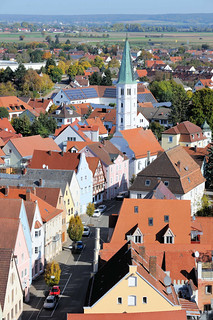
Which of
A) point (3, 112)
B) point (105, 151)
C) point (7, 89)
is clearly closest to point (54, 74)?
point (7, 89)

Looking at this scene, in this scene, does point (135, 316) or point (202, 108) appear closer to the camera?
point (135, 316)

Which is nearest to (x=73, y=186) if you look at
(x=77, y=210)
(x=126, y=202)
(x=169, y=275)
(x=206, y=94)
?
(x=77, y=210)

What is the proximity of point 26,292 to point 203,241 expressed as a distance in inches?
483

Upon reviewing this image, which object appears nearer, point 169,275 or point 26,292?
point 169,275

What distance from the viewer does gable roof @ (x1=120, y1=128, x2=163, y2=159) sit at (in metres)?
85.6

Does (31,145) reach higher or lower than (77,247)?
higher

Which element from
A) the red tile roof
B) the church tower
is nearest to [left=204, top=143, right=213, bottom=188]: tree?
the church tower

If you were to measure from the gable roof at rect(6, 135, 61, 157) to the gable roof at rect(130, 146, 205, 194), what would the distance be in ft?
63.0

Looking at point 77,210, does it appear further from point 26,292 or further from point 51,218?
point 26,292

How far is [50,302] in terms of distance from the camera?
48188 millimetres

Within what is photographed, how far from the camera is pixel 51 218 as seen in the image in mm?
57156

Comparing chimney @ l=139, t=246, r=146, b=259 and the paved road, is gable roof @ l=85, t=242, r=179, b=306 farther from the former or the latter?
the paved road

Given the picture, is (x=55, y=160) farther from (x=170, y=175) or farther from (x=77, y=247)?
(x=77, y=247)

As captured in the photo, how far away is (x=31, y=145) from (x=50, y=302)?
3762 cm
